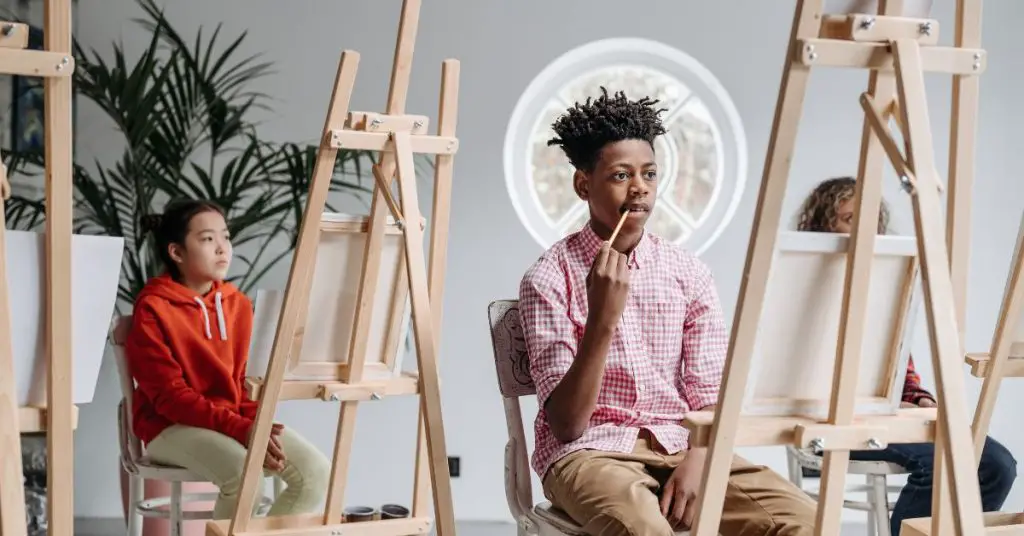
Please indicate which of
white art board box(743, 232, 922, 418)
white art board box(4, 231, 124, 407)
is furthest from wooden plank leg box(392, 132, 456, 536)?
white art board box(743, 232, 922, 418)

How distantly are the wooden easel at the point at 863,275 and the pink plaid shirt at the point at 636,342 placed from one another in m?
0.46

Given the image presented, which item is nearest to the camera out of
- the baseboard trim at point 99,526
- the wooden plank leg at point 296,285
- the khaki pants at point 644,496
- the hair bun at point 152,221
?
the khaki pants at point 644,496

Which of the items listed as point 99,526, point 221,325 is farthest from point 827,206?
point 99,526

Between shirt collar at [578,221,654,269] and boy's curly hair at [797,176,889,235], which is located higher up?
boy's curly hair at [797,176,889,235]

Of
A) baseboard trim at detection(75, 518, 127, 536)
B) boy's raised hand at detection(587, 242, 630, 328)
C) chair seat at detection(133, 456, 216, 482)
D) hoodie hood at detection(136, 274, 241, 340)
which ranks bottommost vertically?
baseboard trim at detection(75, 518, 127, 536)

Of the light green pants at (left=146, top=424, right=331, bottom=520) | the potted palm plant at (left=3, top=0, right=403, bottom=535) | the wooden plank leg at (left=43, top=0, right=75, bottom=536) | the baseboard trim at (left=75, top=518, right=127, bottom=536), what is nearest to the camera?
the wooden plank leg at (left=43, top=0, right=75, bottom=536)

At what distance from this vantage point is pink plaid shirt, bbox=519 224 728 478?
218 centimetres

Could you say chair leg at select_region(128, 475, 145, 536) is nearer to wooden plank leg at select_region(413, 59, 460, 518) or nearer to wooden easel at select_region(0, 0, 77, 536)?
wooden plank leg at select_region(413, 59, 460, 518)

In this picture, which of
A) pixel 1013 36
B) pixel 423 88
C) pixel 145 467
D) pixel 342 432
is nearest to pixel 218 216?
pixel 145 467

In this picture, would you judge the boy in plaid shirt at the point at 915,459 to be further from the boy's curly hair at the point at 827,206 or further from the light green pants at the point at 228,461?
the light green pants at the point at 228,461

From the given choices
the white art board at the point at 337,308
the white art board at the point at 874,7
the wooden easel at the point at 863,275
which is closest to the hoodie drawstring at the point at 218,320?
the white art board at the point at 337,308

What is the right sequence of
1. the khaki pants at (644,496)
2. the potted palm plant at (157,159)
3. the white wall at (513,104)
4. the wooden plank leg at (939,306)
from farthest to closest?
the white wall at (513,104)
the potted palm plant at (157,159)
the khaki pants at (644,496)
the wooden plank leg at (939,306)

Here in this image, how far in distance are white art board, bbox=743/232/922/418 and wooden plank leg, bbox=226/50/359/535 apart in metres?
0.91

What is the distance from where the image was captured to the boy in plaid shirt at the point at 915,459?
278cm
